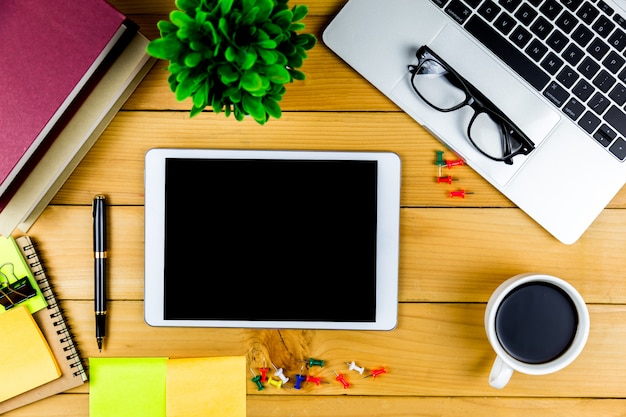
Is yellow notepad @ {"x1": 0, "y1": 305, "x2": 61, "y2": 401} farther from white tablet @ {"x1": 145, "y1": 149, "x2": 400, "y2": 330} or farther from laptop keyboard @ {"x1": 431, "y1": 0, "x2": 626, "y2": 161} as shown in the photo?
laptop keyboard @ {"x1": 431, "y1": 0, "x2": 626, "y2": 161}

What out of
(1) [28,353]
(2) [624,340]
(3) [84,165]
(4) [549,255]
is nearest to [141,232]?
(3) [84,165]

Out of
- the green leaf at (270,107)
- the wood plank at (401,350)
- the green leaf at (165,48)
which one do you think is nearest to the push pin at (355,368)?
the wood plank at (401,350)

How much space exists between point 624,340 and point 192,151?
0.67 meters

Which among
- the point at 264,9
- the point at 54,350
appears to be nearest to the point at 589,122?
the point at 264,9

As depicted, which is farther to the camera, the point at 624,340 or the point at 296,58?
the point at 624,340

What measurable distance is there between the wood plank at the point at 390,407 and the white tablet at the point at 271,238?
0.47 ft

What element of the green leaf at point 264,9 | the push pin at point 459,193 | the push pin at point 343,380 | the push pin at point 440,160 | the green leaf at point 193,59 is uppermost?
the green leaf at point 264,9

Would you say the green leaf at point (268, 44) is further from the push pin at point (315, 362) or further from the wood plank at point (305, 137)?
the push pin at point (315, 362)

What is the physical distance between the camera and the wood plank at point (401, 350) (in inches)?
28.7

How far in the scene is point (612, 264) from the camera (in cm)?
72

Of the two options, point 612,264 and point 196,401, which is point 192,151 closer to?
point 196,401

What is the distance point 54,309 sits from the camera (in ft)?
2.38

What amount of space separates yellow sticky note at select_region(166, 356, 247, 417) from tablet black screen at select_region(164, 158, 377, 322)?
12 centimetres

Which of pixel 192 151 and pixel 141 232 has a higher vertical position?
pixel 192 151
